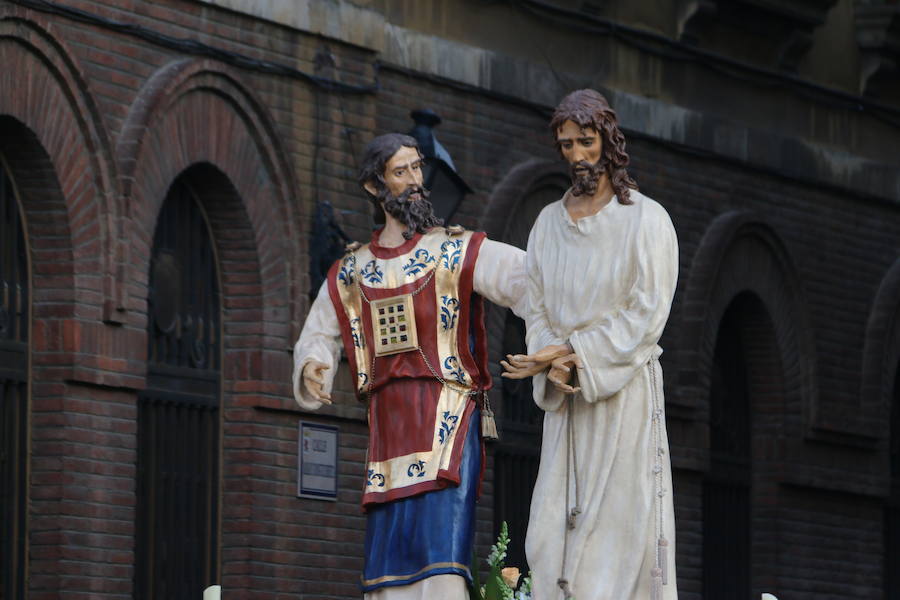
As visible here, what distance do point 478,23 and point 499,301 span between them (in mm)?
7425

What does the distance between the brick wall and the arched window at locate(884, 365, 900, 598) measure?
6.39 ft

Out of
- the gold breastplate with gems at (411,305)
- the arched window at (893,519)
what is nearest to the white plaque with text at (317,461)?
the gold breastplate with gems at (411,305)

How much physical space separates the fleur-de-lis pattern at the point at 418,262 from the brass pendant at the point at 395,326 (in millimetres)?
104

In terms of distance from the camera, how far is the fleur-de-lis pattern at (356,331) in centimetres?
1006

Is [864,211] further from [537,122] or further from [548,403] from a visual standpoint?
[548,403]

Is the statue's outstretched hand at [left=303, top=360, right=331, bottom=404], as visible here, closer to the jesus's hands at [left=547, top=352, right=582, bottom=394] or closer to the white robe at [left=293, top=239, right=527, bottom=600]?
the white robe at [left=293, top=239, right=527, bottom=600]

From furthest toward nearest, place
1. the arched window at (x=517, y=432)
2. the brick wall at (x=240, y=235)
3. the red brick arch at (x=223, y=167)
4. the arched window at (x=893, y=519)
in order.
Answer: the arched window at (x=893, y=519) < the arched window at (x=517, y=432) < the red brick arch at (x=223, y=167) < the brick wall at (x=240, y=235)

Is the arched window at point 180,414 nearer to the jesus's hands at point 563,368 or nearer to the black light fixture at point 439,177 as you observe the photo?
the black light fixture at point 439,177

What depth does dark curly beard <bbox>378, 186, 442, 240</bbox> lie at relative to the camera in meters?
10.0

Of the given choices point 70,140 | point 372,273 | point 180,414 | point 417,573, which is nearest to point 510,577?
point 417,573

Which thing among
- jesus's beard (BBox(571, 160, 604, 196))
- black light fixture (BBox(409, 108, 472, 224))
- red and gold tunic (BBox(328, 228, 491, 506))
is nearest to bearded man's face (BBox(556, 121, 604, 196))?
jesus's beard (BBox(571, 160, 604, 196))

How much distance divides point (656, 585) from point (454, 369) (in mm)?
1567

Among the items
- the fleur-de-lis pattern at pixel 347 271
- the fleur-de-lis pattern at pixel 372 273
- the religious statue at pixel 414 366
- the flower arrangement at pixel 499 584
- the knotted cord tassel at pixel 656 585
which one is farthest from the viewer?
the fleur-de-lis pattern at pixel 347 271

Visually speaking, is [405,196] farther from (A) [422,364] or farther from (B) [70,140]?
(B) [70,140]
